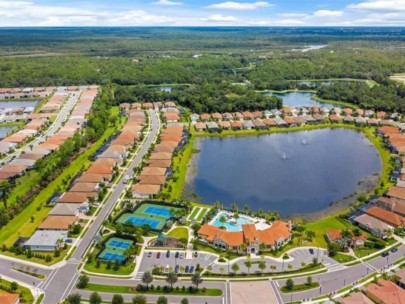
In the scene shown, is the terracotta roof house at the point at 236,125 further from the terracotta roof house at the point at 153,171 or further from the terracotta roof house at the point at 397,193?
the terracotta roof house at the point at 397,193

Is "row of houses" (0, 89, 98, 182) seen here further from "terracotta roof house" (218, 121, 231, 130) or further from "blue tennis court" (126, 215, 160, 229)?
"terracotta roof house" (218, 121, 231, 130)

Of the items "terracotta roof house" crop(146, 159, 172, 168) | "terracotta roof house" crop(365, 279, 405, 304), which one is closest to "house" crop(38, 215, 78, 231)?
"terracotta roof house" crop(146, 159, 172, 168)

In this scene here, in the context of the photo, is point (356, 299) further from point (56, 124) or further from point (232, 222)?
point (56, 124)

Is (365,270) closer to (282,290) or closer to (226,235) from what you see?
(282,290)

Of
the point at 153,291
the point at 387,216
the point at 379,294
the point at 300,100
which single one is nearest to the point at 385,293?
the point at 379,294

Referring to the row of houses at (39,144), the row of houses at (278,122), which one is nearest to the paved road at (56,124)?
the row of houses at (39,144)

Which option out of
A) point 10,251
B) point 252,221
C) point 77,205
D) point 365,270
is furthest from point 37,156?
point 365,270

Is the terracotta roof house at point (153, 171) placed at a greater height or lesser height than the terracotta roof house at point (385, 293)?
lesser
